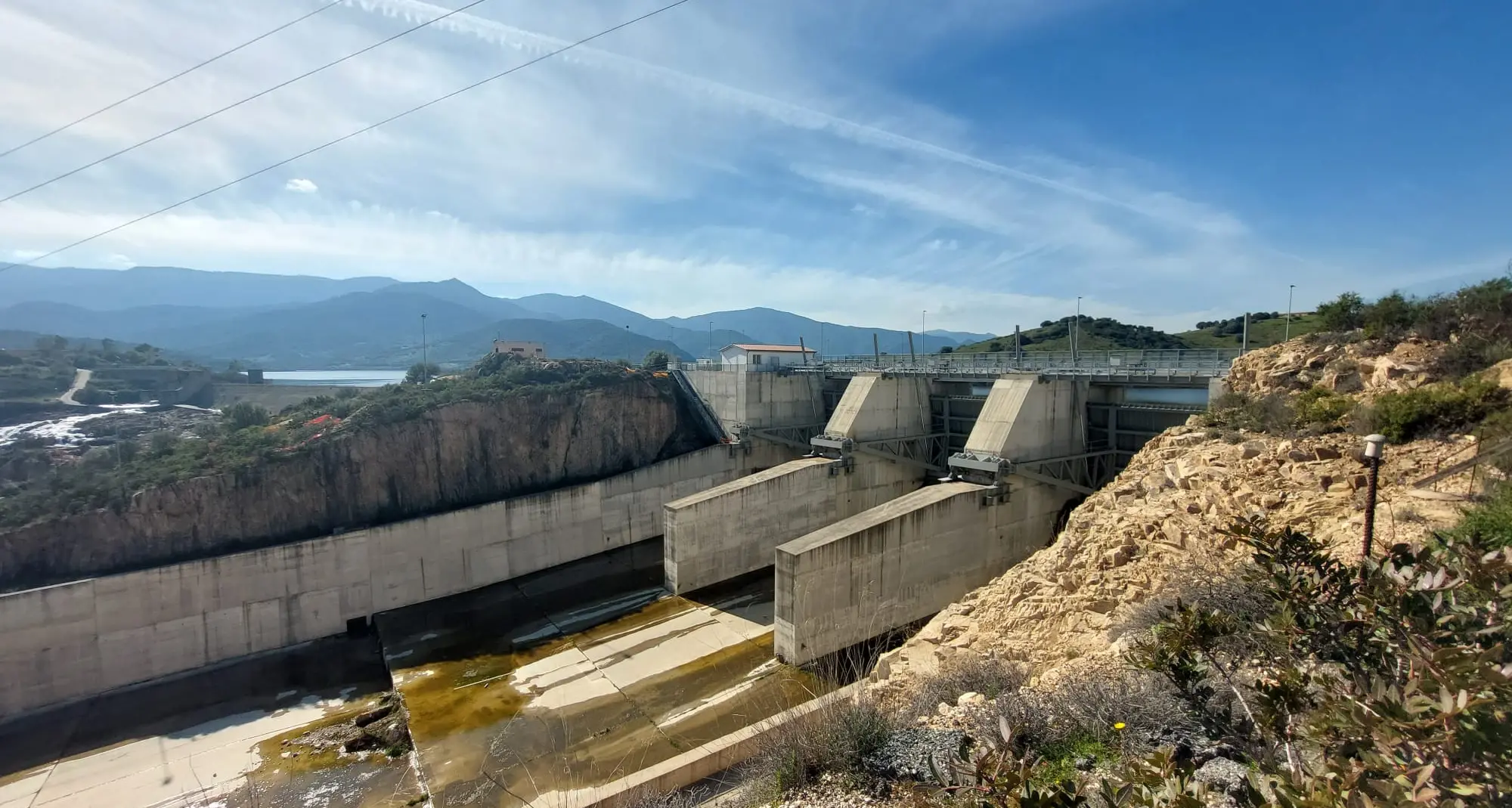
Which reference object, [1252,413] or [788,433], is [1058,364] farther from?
[788,433]

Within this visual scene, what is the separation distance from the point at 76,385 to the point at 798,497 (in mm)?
57587

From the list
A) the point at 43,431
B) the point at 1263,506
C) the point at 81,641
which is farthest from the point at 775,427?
the point at 43,431

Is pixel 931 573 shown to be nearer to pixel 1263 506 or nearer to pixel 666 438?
pixel 1263 506

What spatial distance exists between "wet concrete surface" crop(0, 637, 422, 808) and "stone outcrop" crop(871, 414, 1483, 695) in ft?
41.3

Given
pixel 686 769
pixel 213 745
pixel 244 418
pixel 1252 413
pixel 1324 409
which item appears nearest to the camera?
pixel 686 769

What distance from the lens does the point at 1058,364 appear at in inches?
843

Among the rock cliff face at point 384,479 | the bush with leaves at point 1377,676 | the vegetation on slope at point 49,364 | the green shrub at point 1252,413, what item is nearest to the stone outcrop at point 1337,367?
the green shrub at point 1252,413

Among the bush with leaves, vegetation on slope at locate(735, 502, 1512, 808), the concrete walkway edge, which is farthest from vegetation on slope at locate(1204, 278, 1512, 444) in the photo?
the concrete walkway edge

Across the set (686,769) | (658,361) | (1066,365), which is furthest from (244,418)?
(1066,365)

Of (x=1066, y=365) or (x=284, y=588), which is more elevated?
(x=1066, y=365)

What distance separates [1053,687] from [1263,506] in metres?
6.35

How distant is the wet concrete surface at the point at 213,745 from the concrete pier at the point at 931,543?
9.61m

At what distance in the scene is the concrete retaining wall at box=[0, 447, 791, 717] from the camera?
18.2m

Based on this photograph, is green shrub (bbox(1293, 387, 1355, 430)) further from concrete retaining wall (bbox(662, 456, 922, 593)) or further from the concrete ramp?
concrete retaining wall (bbox(662, 456, 922, 593))
